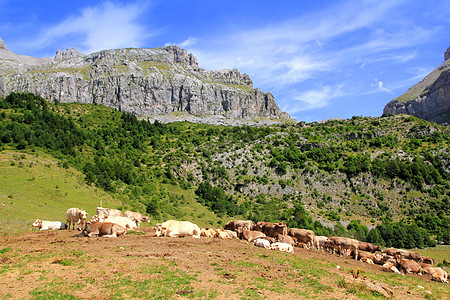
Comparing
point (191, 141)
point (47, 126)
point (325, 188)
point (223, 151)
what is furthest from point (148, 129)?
point (325, 188)

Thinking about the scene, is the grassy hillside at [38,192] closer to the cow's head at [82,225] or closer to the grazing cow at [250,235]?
the cow's head at [82,225]

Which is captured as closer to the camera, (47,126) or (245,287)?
(245,287)

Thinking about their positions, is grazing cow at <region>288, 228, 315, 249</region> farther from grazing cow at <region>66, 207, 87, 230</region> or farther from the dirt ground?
grazing cow at <region>66, 207, 87, 230</region>

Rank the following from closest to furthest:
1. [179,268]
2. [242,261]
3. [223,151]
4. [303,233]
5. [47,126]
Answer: [179,268] < [242,261] < [303,233] < [47,126] < [223,151]

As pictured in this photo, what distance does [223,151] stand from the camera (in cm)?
10000

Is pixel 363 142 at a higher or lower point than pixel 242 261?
higher

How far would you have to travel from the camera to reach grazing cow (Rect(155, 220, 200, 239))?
833 inches

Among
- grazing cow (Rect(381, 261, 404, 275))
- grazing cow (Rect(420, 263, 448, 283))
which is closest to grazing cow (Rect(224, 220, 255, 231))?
grazing cow (Rect(381, 261, 404, 275))

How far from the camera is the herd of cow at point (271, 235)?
20.1m

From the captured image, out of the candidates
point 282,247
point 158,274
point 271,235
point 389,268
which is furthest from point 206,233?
point 389,268

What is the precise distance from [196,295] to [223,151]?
296ft

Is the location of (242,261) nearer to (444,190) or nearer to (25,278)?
(25,278)

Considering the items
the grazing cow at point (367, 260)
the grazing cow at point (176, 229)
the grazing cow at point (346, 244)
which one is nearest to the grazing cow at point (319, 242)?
the grazing cow at point (346, 244)

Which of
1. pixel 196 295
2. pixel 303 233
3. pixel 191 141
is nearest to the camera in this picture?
pixel 196 295
